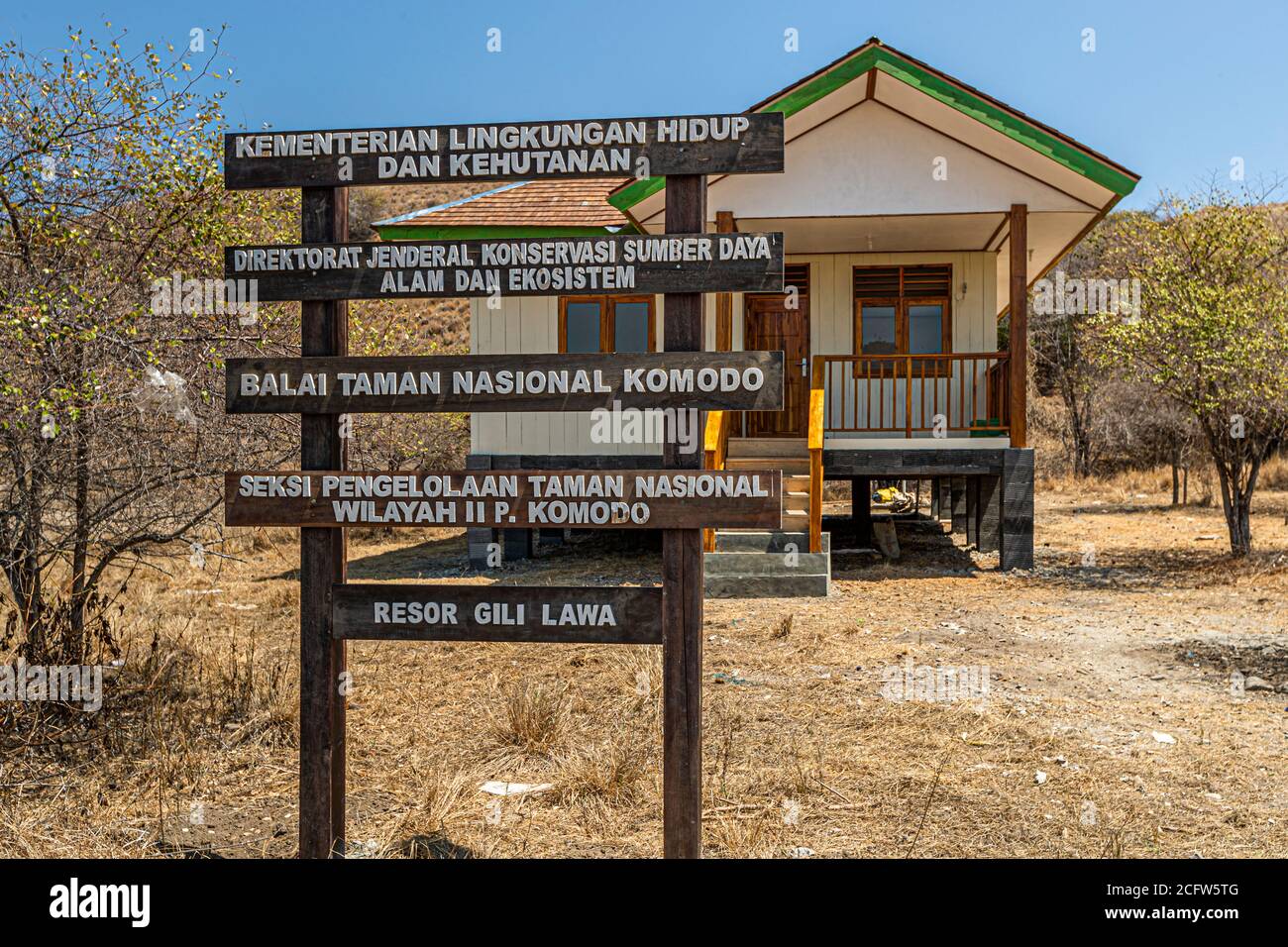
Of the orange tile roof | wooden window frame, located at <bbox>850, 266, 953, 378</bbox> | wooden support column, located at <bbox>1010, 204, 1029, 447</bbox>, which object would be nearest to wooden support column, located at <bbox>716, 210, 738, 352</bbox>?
the orange tile roof

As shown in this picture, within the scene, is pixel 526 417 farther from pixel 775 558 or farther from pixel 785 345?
pixel 775 558

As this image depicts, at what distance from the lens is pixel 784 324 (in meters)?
16.9

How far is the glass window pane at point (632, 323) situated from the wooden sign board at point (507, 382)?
37.5ft

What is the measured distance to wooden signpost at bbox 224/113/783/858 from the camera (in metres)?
4.48

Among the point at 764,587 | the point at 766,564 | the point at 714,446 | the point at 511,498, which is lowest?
the point at 764,587

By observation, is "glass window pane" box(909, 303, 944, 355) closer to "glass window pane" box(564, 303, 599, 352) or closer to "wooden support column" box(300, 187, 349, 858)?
"glass window pane" box(564, 303, 599, 352)

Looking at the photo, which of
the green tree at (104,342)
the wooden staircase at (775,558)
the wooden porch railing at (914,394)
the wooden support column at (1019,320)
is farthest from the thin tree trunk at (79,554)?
the wooden support column at (1019,320)

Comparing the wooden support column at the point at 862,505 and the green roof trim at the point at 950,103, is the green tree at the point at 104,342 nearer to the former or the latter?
the green roof trim at the point at 950,103

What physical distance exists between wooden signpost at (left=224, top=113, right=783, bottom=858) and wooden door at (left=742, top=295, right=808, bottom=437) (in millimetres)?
12017

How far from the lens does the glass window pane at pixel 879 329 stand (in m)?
16.5

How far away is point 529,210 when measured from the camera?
55.9 ft

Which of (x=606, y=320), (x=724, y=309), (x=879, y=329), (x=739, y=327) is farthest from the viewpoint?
(x=879, y=329)

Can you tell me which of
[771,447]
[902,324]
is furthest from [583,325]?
[902,324]

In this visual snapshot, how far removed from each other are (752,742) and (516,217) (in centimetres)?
1181
